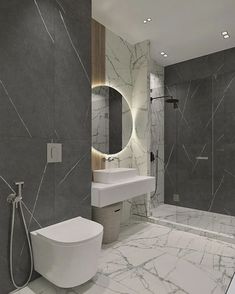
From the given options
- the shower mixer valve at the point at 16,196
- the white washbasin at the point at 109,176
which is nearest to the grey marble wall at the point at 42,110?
the shower mixer valve at the point at 16,196

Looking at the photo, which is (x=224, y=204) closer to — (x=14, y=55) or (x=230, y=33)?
(x=230, y=33)

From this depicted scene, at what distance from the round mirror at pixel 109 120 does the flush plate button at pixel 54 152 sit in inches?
32.7

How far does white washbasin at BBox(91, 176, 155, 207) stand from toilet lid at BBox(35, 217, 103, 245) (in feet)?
1.15

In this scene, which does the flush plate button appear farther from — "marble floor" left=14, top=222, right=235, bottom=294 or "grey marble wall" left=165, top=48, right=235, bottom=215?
"grey marble wall" left=165, top=48, right=235, bottom=215

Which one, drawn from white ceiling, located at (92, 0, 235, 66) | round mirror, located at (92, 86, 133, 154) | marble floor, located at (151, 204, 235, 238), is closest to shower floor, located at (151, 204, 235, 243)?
marble floor, located at (151, 204, 235, 238)

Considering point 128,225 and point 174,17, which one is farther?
point 128,225

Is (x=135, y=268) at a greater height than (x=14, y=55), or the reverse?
(x=14, y=55)

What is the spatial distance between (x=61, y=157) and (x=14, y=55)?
0.91m

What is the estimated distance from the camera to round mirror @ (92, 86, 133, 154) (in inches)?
111

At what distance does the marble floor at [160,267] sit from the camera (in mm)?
1767

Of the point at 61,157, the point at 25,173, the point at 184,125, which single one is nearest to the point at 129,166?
the point at 184,125

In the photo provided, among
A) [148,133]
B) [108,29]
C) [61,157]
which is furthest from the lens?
[148,133]

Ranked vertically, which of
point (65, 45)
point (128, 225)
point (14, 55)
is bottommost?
point (128, 225)

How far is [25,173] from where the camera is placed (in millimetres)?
1771
